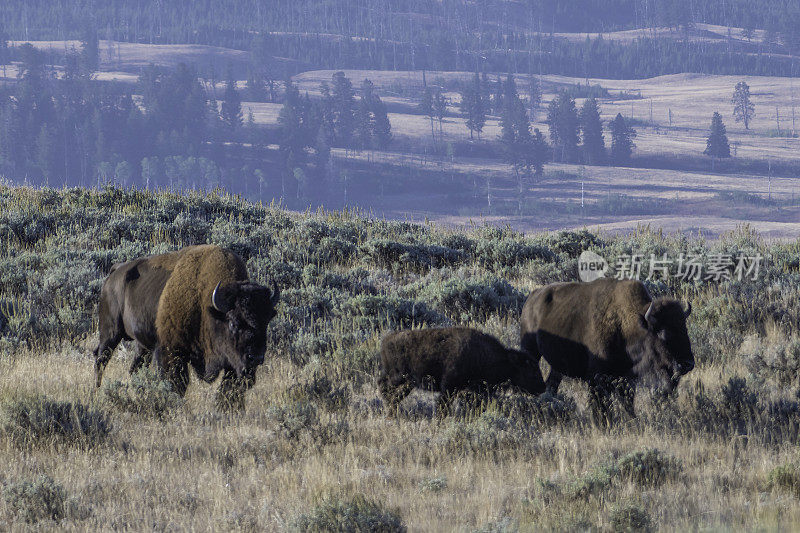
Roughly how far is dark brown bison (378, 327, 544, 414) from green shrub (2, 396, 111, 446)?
2.33m

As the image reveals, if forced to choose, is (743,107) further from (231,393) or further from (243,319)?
(243,319)

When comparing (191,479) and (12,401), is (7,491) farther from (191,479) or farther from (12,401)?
(12,401)

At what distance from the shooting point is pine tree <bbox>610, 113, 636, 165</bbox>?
159m

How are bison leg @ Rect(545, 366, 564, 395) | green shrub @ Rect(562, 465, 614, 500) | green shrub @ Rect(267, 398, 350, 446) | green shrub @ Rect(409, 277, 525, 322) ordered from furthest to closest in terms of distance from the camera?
green shrub @ Rect(409, 277, 525, 322) → bison leg @ Rect(545, 366, 564, 395) → green shrub @ Rect(267, 398, 350, 446) → green shrub @ Rect(562, 465, 614, 500)

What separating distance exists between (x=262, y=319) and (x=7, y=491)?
242cm

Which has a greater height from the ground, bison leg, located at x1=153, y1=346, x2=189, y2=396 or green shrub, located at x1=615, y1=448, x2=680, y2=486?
bison leg, located at x1=153, y1=346, x2=189, y2=396

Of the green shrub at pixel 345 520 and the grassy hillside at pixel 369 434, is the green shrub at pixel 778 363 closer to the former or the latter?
the grassy hillside at pixel 369 434

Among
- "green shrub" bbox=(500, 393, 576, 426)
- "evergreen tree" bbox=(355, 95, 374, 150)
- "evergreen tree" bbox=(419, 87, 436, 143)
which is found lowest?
"green shrub" bbox=(500, 393, 576, 426)

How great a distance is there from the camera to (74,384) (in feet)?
28.2

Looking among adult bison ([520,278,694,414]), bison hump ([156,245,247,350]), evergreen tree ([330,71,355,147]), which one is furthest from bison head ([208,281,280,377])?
evergreen tree ([330,71,355,147])

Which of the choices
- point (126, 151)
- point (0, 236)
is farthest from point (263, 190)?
point (0, 236)

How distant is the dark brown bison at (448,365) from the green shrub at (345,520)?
257 cm

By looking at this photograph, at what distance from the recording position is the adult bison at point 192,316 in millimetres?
7461

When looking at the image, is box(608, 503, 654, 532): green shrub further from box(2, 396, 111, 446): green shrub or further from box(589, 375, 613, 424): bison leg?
box(2, 396, 111, 446): green shrub
